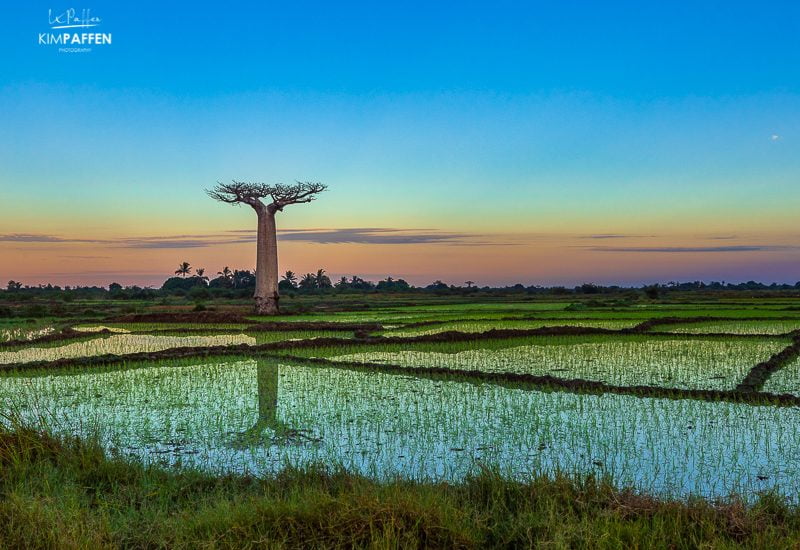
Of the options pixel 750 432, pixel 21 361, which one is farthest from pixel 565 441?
pixel 21 361

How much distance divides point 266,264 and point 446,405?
1896cm

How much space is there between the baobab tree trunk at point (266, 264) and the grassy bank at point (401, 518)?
20868 millimetres

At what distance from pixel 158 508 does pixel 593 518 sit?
2.78 meters

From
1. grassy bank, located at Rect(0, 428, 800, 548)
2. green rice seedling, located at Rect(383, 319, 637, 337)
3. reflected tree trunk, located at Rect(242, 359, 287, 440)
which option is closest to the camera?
grassy bank, located at Rect(0, 428, 800, 548)

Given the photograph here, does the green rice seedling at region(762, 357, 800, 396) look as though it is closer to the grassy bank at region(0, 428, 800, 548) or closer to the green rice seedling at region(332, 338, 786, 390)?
the green rice seedling at region(332, 338, 786, 390)

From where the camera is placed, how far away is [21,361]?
1199cm

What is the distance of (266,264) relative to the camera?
83.4ft

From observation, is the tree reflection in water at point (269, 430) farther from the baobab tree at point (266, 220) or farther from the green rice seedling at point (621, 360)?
the baobab tree at point (266, 220)

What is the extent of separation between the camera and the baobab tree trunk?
82.3 ft

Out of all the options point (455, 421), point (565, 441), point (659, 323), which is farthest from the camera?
point (659, 323)

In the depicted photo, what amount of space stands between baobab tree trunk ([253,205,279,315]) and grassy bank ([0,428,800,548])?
20.9 m

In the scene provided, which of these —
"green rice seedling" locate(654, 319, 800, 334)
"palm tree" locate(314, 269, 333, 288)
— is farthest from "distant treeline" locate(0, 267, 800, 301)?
"green rice seedling" locate(654, 319, 800, 334)

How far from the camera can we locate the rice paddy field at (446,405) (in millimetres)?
5129

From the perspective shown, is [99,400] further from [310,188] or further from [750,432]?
[310,188]
